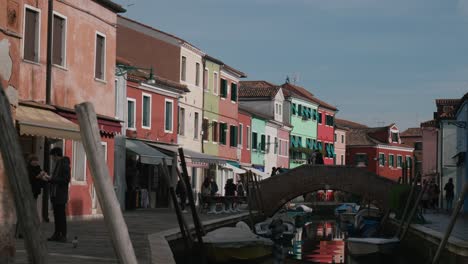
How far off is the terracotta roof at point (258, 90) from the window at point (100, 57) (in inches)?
1441

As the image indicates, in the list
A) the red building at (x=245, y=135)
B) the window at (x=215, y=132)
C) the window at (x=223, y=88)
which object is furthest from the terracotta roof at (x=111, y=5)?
the red building at (x=245, y=135)

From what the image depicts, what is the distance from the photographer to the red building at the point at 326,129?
74631 mm

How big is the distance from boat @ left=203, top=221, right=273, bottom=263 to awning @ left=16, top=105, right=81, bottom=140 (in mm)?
3572

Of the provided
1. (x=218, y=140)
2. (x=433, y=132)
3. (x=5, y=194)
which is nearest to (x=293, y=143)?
(x=433, y=132)

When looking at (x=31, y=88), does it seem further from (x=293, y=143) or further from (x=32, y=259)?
(x=293, y=143)

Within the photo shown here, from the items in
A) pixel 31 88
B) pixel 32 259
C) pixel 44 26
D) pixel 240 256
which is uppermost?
pixel 44 26

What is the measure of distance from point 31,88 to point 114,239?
55.0ft

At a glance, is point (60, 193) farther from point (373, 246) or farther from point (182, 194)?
point (182, 194)

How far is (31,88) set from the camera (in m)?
20.8

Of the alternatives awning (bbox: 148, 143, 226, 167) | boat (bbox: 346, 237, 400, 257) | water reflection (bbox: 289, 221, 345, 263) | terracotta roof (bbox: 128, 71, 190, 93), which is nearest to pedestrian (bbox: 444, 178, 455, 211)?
water reflection (bbox: 289, 221, 345, 263)

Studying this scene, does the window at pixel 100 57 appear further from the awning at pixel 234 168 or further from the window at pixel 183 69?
the awning at pixel 234 168

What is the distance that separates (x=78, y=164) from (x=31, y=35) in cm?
404

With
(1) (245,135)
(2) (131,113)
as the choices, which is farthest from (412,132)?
(2) (131,113)

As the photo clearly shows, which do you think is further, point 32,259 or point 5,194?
point 5,194
